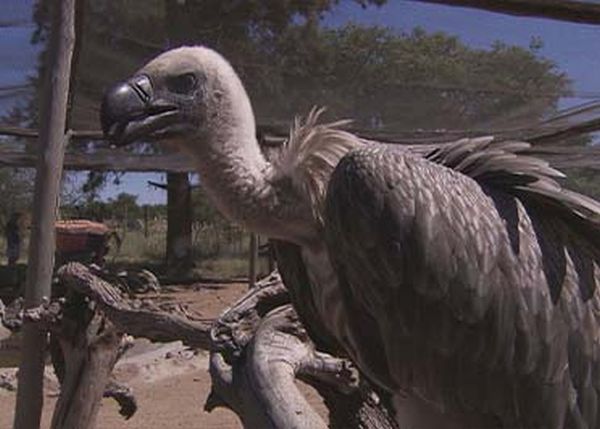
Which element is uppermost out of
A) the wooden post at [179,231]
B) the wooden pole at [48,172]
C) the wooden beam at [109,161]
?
the wooden pole at [48,172]

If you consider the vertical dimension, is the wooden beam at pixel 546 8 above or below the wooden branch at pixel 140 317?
above

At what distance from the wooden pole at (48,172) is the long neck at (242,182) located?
3.30 feet

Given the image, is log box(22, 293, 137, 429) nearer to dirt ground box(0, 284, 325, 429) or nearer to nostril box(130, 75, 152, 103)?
nostril box(130, 75, 152, 103)

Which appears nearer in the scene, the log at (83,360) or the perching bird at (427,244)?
the perching bird at (427,244)

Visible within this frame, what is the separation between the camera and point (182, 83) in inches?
106

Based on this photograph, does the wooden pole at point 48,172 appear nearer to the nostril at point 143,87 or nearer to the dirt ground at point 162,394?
the nostril at point 143,87

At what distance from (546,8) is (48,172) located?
5.45 ft

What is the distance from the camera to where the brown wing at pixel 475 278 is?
8.18 feet

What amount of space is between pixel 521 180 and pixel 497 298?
29 centimetres

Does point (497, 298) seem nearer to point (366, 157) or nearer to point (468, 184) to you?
point (468, 184)

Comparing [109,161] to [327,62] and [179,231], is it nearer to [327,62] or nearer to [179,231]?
[327,62]

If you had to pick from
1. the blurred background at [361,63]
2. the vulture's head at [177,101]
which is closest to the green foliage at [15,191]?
the blurred background at [361,63]

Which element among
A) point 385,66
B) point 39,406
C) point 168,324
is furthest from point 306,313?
point 385,66

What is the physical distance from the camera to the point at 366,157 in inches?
98.6
